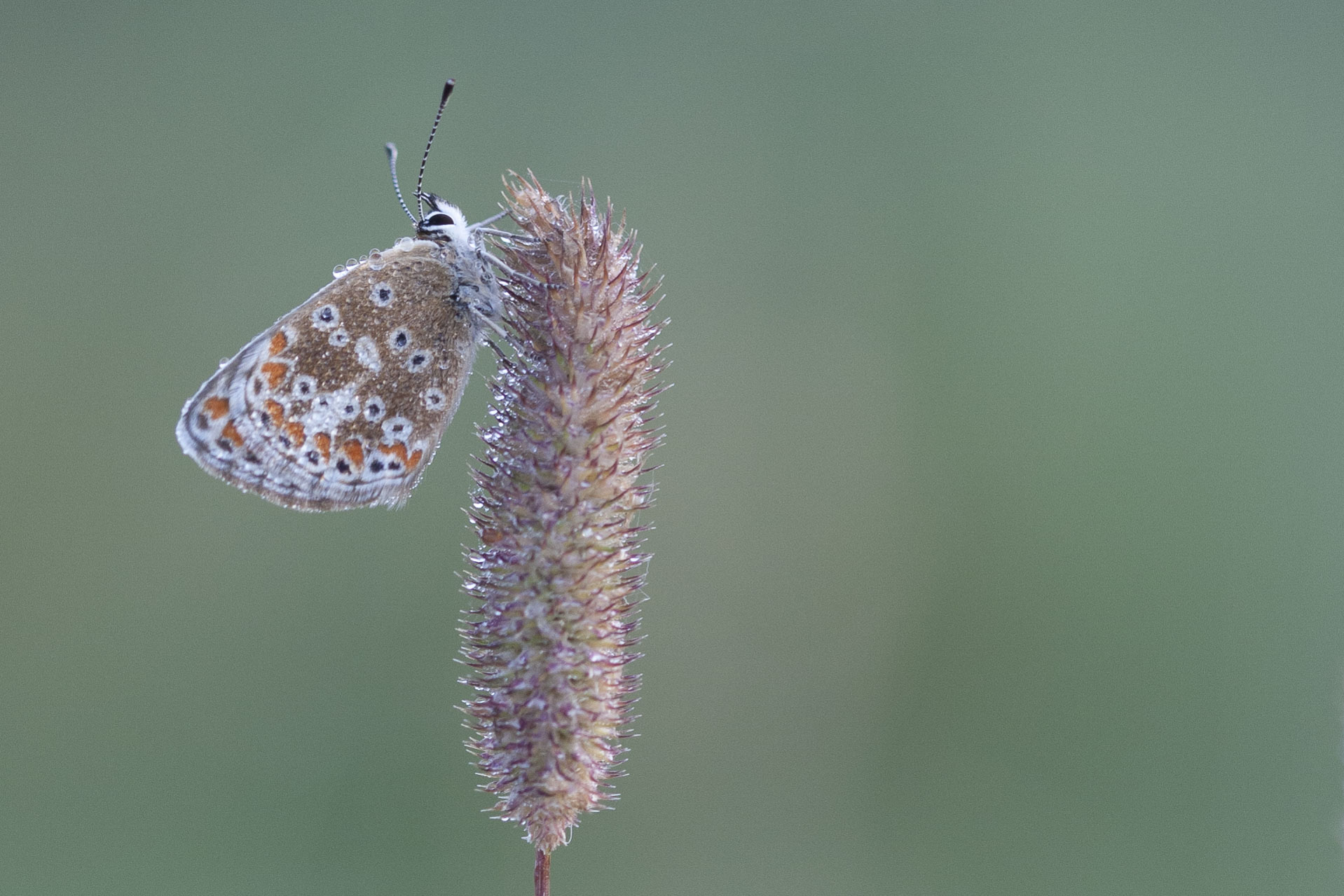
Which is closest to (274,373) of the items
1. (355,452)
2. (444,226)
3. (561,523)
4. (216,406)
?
(216,406)

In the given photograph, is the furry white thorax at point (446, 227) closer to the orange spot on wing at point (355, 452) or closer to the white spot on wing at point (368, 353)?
the white spot on wing at point (368, 353)

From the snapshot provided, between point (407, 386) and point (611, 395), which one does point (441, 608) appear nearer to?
point (407, 386)

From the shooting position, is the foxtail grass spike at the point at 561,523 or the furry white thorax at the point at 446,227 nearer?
the foxtail grass spike at the point at 561,523

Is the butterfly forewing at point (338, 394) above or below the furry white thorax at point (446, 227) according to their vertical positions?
below

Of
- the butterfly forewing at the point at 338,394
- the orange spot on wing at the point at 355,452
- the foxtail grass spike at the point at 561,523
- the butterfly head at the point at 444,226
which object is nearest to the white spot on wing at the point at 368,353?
the butterfly forewing at the point at 338,394

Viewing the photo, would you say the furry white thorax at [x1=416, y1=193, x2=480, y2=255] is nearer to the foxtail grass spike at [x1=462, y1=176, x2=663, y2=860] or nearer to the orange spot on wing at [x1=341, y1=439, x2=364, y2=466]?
the foxtail grass spike at [x1=462, y1=176, x2=663, y2=860]

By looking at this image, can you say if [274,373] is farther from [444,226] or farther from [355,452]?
[444,226]
